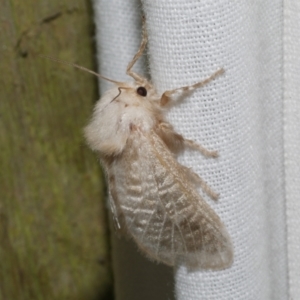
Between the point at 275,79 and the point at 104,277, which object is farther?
the point at 104,277

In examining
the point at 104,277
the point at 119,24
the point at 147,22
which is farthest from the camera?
the point at 104,277

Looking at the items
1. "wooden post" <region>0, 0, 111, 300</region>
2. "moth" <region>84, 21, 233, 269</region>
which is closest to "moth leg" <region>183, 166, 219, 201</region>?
"moth" <region>84, 21, 233, 269</region>

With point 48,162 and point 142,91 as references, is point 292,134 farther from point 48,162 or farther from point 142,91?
point 48,162

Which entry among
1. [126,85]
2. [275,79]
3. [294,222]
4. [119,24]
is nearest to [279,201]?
[294,222]

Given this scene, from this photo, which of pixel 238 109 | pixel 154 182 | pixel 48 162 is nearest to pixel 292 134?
pixel 238 109

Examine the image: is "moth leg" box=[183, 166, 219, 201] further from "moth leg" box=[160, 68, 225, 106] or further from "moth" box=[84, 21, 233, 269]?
"moth leg" box=[160, 68, 225, 106]

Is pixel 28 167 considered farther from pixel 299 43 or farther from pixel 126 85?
pixel 299 43

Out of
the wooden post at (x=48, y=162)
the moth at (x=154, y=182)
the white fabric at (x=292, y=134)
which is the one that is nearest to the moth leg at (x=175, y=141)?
the moth at (x=154, y=182)
